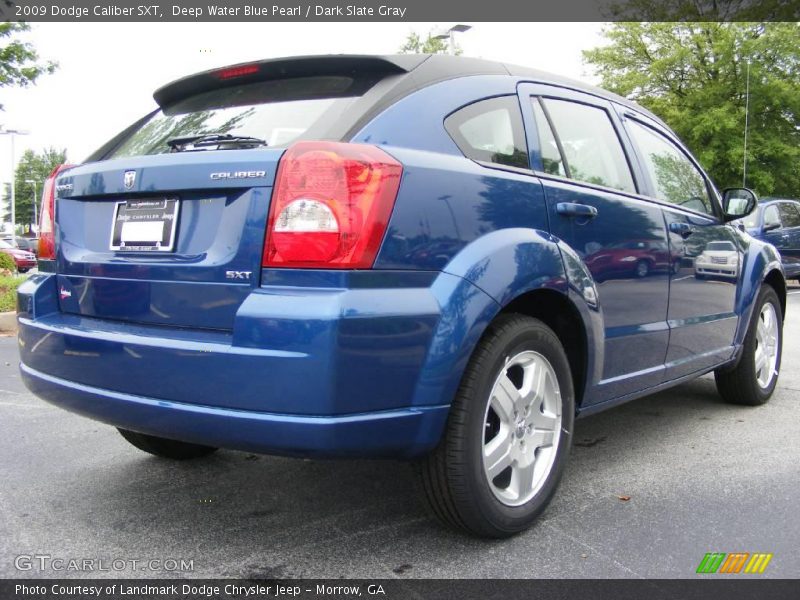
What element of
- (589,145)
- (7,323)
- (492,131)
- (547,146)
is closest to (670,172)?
(589,145)

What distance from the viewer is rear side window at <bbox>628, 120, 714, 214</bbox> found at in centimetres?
377

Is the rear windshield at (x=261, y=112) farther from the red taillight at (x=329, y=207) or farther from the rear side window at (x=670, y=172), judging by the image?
the rear side window at (x=670, y=172)

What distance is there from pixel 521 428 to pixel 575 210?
875 millimetres

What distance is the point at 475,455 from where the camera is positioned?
2.41m

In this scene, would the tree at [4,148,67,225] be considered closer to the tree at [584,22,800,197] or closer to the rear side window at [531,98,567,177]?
the tree at [584,22,800,197]

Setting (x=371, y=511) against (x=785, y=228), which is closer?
(x=371, y=511)

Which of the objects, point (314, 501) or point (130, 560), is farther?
point (314, 501)

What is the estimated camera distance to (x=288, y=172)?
220cm

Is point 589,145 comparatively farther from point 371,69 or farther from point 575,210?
point 371,69

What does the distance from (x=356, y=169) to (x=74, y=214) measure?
123 cm

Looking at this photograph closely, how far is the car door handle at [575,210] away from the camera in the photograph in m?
2.85

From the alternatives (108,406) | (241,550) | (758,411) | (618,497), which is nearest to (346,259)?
(108,406)

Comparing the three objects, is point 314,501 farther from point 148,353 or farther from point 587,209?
point 587,209

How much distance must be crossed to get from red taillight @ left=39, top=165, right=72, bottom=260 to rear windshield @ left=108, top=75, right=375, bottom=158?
0.25 meters
